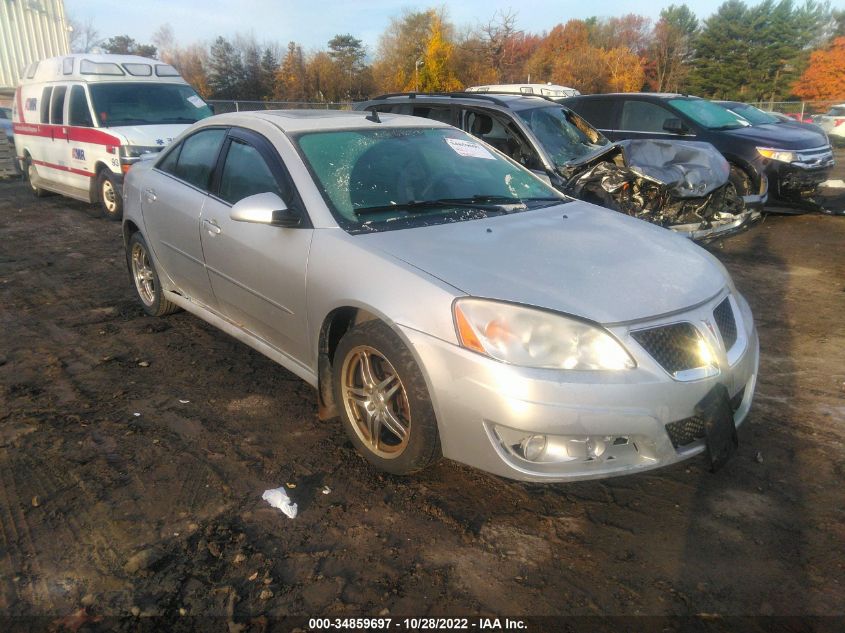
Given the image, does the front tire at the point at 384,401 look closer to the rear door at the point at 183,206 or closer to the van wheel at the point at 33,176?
the rear door at the point at 183,206

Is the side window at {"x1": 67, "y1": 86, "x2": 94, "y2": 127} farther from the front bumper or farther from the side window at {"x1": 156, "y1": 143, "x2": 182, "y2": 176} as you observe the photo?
the front bumper

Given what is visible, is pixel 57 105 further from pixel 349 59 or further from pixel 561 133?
pixel 349 59

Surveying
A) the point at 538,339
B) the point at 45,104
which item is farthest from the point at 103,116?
the point at 538,339

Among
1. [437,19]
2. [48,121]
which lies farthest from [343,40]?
[48,121]

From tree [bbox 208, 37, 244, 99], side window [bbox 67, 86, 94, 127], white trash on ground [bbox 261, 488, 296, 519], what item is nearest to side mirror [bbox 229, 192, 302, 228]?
white trash on ground [bbox 261, 488, 296, 519]

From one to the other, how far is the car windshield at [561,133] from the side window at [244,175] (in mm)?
4106

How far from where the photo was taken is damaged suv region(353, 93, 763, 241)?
6.82m

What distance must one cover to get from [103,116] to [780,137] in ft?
31.1

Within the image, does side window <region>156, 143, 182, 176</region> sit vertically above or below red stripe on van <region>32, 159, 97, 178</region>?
above

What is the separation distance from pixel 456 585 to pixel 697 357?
130 cm

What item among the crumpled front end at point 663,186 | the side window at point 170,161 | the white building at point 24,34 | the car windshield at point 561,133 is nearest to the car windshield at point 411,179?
the side window at point 170,161

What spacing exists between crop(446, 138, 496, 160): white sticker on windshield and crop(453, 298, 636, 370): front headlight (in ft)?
5.97

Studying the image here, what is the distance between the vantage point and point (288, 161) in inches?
139

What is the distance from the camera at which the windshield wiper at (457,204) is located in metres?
3.42
